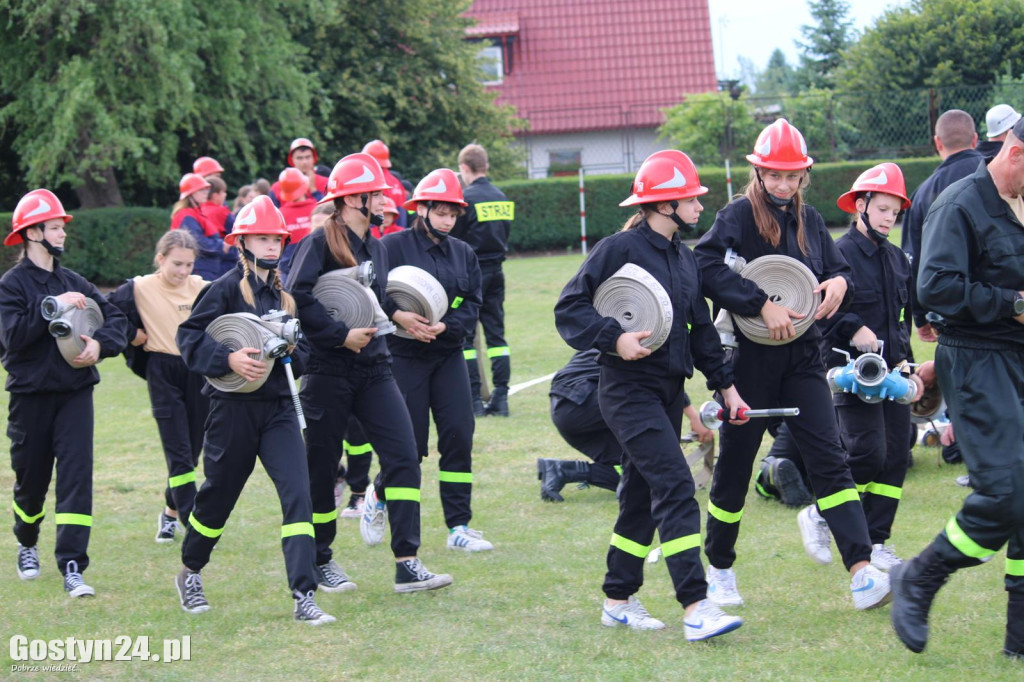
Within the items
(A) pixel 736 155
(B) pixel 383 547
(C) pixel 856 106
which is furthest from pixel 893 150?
(B) pixel 383 547

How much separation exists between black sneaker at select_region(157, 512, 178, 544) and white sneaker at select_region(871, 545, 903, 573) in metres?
4.45

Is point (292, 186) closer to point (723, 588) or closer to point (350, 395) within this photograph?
point (350, 395)

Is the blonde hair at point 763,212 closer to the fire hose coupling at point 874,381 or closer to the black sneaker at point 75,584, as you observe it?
the fire hose coupling at point 874,381

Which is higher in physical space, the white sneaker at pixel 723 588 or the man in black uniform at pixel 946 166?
the man in black uniform at pixel 946 166

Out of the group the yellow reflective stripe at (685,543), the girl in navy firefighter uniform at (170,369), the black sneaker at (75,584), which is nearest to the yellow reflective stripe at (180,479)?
the girl in navy firefighter uniform at (170,369)

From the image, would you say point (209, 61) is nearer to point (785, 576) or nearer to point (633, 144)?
point (633, 144)

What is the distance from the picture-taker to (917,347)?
13992mm

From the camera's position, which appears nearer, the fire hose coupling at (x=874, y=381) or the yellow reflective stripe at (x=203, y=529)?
the fire hose coupling at (x=874, y=381)

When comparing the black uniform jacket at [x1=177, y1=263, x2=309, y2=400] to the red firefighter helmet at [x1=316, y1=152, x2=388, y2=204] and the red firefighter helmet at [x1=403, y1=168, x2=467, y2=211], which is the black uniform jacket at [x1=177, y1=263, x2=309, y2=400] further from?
the red firefighter helmet at [x1=403, y1=168, x2=467, y2=211]

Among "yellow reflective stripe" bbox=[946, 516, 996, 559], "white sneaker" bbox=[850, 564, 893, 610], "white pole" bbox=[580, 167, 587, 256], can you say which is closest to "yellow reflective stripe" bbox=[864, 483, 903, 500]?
"white sneaker" bbox=[850, 564, 893, 610]

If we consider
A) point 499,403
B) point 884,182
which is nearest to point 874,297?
point 884,182

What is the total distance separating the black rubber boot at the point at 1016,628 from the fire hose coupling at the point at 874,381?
52.9 inches

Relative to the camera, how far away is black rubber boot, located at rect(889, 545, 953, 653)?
516 cm

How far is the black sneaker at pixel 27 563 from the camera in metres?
7.48
